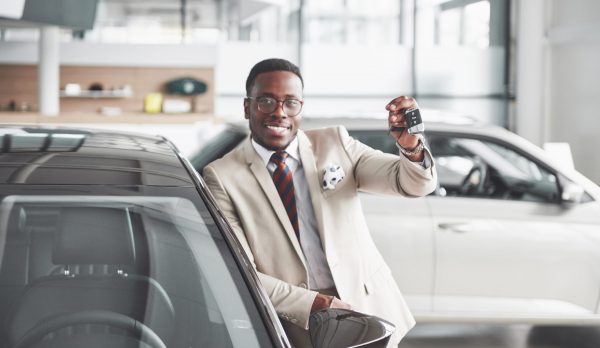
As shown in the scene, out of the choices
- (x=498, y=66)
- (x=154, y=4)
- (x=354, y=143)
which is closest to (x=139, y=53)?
(x=154, y=4)

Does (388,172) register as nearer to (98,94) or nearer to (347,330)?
(347,330)

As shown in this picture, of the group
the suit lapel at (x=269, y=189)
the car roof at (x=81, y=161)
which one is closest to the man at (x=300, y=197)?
the suit lapel at (x=269, y=189)

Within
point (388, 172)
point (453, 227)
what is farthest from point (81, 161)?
point (453, 227)

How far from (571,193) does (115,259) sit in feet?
→ 8.75

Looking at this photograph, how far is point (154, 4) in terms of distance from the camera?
1237 cm

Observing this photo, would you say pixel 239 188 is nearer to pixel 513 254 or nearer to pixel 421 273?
pixel 421 273

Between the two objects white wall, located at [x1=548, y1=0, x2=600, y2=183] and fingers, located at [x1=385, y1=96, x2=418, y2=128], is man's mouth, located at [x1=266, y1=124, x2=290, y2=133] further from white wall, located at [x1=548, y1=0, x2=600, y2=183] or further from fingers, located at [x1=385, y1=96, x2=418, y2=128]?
white wall, located at [x1=548, y1=0, x2=600, y2=183]

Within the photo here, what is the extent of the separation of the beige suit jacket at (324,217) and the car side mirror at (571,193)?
Result: 194cm

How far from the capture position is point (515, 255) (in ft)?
13.0

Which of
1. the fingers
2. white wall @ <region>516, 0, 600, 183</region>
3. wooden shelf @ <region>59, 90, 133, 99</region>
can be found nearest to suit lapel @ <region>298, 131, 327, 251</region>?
the fingers

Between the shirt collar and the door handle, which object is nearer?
the shirt collar

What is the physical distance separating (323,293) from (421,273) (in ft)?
6.02

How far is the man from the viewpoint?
207cm

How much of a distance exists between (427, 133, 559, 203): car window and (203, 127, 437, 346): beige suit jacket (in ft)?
6.39
